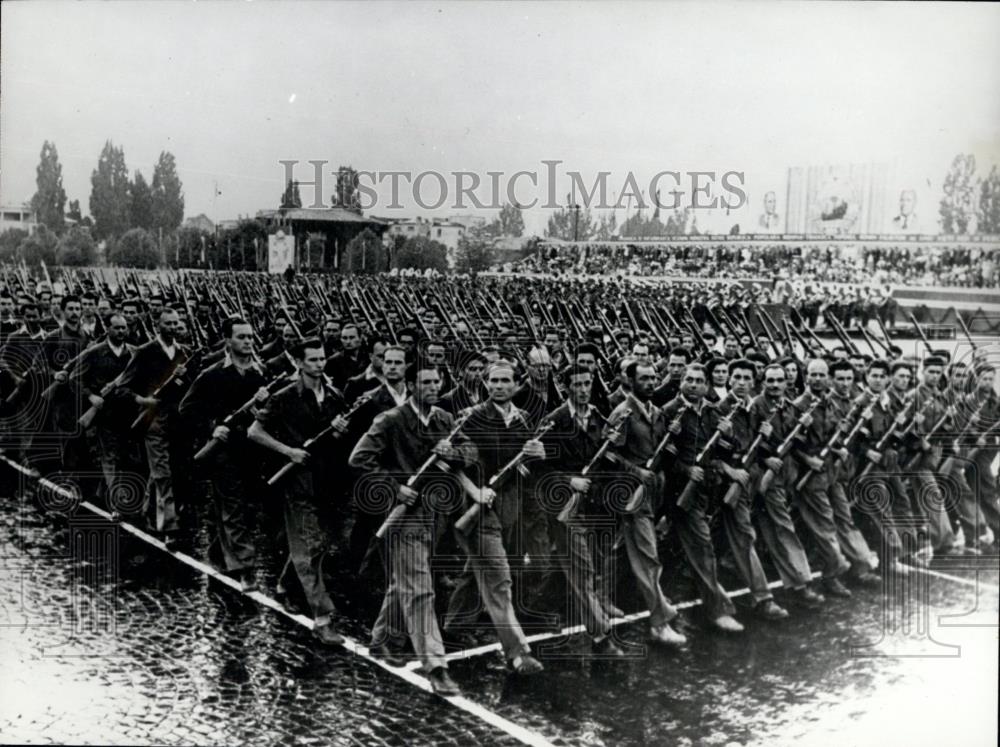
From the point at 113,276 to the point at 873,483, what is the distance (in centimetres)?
535

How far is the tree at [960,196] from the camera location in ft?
19.4

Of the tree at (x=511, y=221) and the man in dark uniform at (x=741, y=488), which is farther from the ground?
the tree at (x=511, y=221)

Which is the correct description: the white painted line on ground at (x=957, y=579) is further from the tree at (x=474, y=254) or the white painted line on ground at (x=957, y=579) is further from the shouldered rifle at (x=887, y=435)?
the tree at (x=474, y=254)

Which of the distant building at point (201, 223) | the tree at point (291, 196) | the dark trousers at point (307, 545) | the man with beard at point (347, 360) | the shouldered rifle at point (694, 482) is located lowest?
the dark trousers at point (307, 545)

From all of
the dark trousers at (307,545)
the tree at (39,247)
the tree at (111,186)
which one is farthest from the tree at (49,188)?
the dark trousers at (307,545)

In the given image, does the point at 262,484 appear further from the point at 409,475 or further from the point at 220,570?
the point at 409,475

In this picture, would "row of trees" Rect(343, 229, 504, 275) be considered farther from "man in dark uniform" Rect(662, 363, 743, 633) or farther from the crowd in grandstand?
"man in dark uniform" Rect(662, 363, 743, 633)

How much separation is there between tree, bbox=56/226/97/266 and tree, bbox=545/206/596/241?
3.21m

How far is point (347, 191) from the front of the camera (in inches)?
239

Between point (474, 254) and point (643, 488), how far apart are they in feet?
5.99

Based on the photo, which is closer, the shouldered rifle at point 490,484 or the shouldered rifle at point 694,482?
the shouldered rifle at point 490,484

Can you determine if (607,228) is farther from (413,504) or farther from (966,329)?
(966,329)

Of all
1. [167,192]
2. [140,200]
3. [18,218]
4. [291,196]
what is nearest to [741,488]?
[291,196]

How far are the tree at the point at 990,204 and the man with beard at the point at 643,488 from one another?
221cm
